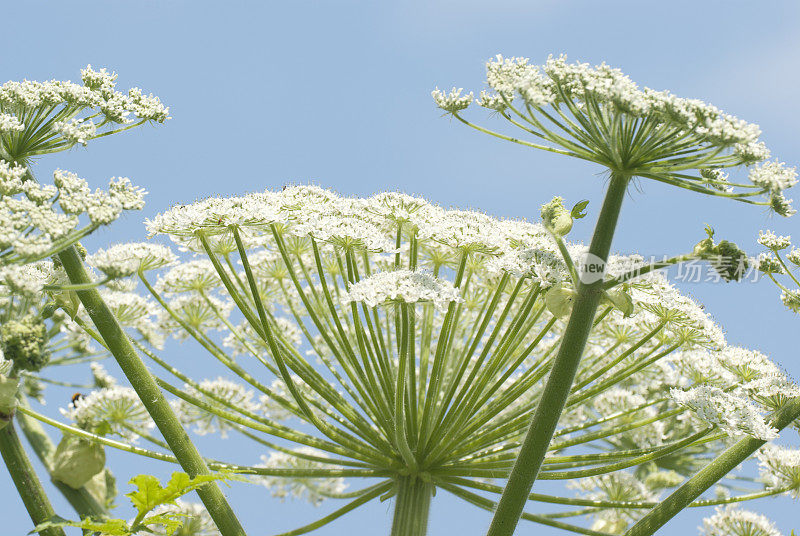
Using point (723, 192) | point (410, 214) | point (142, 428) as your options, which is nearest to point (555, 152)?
point (723, 192)

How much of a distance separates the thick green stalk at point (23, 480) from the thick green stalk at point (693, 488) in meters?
4.80

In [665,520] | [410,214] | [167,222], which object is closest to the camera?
[665,520]

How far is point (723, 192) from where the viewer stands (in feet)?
18.5

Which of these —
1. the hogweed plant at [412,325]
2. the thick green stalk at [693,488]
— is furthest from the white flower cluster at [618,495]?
the thick green stalk at [693,488]

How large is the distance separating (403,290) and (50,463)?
4777 millimetres

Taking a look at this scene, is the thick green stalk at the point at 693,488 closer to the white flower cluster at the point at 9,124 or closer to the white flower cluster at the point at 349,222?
the white flower cluster at the point at 349,222

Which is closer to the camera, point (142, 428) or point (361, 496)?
point (361, 496)

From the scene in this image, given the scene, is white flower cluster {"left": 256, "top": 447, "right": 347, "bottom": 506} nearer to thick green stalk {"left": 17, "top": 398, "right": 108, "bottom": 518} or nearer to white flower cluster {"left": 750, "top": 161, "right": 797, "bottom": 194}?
thick green stalk {"left": 17, "top": 398, "right": 108, "bottom": 518}

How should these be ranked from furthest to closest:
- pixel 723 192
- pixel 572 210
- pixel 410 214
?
pixel 410 214 → pixel 572 210 → pixel 723 192

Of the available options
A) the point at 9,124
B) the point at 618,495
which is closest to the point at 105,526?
the point at 9,124

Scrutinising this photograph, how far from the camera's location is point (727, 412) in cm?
689

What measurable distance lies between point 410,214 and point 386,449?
2408mm

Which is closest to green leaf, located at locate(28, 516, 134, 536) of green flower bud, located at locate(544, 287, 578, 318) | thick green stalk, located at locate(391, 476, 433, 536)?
thick green stalk, located at locate(391, 476, 433, 536)

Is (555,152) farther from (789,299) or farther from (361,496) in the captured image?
(361,496)
